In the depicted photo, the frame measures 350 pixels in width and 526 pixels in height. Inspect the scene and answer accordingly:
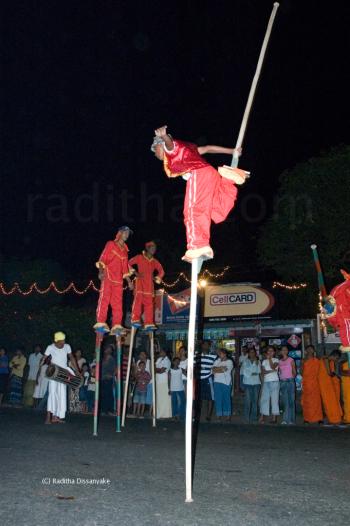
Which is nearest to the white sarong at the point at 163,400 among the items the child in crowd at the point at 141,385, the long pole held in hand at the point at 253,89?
the child in crowd at the point at 141,385

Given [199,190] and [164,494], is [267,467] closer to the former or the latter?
[164,494]

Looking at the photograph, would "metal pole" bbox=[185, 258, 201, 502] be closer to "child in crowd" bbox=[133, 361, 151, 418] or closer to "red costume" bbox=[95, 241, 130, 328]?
"red costume" bbox=[95, 241, 130, 328]

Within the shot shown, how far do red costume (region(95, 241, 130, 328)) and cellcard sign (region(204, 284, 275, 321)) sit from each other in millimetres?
11369

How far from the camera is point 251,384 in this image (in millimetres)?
13570

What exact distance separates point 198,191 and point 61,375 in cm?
729

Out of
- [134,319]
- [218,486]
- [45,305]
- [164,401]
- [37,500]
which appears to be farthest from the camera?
[45,305]

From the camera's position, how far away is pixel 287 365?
1317cm

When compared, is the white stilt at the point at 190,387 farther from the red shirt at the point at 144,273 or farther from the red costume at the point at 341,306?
the red shirt at the point at 144,273

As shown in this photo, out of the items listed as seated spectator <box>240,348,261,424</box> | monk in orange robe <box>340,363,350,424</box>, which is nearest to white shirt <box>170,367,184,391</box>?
seated spectator <box>240,348,261,424</box>

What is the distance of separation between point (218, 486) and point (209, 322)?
17708 millimetres

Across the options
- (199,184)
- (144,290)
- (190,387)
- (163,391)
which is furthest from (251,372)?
(199,184)

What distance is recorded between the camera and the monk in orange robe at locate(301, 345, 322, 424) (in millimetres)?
12977

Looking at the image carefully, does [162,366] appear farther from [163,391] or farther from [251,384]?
[251,384]

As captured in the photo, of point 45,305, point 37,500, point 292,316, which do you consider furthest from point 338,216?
point 37,500
